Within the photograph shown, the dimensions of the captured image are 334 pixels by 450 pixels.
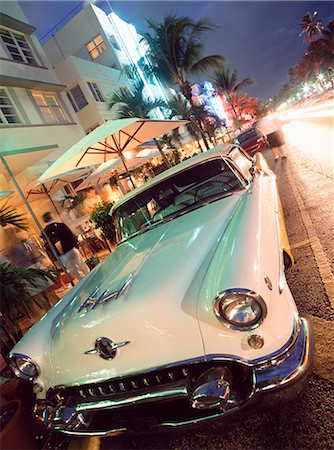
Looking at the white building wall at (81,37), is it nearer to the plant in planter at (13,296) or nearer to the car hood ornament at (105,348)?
the plant in planter at (13,296)

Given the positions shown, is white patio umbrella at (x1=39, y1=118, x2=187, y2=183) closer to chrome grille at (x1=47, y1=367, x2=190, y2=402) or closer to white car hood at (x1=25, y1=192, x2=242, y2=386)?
white car hood at (x1=25, y1=192, x2=242, y2=386)

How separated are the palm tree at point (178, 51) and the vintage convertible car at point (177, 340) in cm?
1707

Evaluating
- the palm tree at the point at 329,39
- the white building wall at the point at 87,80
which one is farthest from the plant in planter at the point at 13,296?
the palm tree at the point at 329,39

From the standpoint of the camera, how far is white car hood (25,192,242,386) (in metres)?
1.70

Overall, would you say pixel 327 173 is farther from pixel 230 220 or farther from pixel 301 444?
pixel 301 444

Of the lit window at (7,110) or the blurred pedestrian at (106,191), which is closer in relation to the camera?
the lit window at (7,110)

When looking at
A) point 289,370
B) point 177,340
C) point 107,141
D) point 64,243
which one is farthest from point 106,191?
point 289,370

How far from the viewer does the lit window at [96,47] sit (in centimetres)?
2611

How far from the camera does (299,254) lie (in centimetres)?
368

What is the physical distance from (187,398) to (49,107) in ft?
47.2

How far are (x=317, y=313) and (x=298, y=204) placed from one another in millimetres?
3358

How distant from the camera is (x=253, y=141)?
41.7ft

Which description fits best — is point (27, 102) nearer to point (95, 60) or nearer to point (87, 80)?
point (87, 80)

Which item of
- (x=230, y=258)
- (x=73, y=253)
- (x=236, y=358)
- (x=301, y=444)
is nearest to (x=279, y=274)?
(x=230, y=258)
